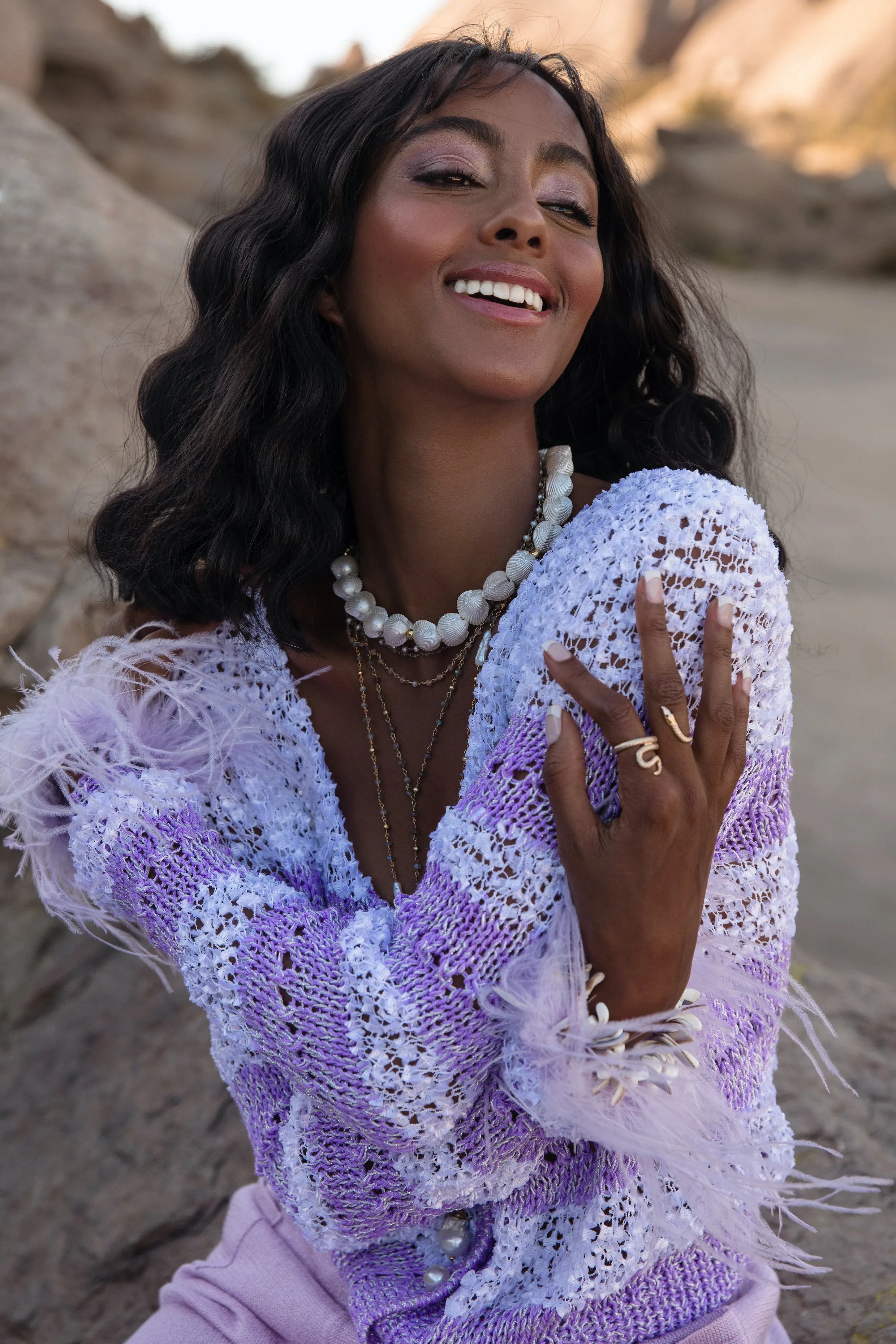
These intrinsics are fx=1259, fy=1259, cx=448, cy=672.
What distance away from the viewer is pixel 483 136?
1628 millimetres

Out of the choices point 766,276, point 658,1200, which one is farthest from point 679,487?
point 766,276

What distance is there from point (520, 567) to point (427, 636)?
0.18 meters

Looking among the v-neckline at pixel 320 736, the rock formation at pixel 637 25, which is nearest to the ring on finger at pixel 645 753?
the v-neckline at pixel 320 736

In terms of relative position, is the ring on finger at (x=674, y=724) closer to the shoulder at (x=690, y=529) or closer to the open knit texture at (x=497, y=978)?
the open knit texture at (x=497, y=978)

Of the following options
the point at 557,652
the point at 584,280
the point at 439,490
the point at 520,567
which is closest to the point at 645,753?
the point at 557,652

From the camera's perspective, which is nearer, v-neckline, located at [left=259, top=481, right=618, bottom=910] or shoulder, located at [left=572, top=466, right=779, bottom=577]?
shoulder, located at [left=572, top=466, right=779, bottom=577]

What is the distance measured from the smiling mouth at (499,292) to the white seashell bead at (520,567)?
33 cm

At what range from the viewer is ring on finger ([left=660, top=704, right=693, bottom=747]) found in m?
1.36

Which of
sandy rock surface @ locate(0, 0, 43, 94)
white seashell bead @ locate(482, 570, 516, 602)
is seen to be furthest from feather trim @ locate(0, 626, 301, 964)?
sandy rock surface @ locate(0, 0, 43, 94)

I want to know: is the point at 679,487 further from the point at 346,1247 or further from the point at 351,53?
the point at 351,53

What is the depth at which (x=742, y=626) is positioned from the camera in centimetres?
146

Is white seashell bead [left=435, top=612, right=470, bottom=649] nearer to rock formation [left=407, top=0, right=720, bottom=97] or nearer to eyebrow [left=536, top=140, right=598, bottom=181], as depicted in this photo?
eyebrow [left=536, top=140, right=598, bottom=181]

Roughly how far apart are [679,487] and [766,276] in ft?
50.8

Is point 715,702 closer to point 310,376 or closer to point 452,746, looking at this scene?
point 452,746
